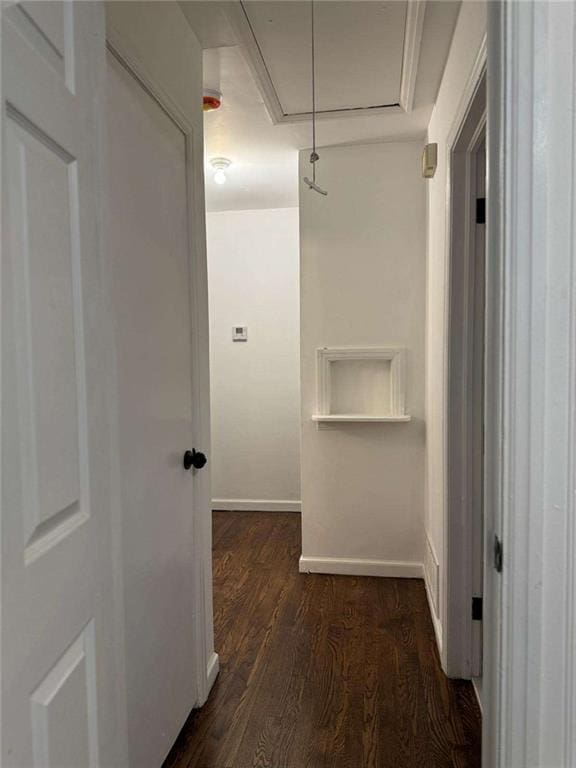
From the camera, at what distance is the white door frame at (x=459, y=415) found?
1.93 m

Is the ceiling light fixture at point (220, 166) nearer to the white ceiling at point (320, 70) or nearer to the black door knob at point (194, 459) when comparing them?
the white ceiling at point (320, 70)

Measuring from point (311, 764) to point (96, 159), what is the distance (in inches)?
70.5

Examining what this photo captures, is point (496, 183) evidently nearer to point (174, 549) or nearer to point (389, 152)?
point (174, 549)

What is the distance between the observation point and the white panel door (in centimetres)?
65

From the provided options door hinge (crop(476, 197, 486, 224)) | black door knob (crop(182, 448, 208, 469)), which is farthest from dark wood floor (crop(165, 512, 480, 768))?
door hinge (crop(476, 197, 486, 224))

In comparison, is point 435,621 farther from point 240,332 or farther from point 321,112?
point 240,332

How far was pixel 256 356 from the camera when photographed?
4.19 m

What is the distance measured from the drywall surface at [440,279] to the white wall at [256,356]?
1.55 meters

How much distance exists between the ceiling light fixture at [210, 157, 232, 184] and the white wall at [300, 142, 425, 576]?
479 mm

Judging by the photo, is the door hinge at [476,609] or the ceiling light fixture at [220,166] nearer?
the door hinge at [476,609]

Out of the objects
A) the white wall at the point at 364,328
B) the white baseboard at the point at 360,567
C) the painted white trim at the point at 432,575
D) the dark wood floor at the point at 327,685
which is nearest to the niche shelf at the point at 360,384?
the white wall at the point at 364,328

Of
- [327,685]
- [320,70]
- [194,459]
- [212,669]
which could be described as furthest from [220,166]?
[327,685]

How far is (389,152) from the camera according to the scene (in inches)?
113

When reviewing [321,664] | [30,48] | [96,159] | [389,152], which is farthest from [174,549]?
[389,152]
